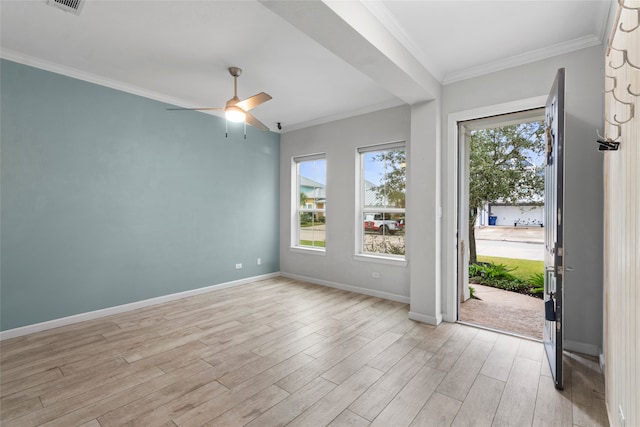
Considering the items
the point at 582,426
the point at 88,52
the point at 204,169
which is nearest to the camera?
the point at 582,426

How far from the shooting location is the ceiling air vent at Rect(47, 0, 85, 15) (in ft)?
7.35

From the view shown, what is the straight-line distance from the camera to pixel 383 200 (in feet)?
14.8

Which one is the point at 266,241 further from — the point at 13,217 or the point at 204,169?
the point at 13,217

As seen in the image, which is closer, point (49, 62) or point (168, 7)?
point (168, 7)

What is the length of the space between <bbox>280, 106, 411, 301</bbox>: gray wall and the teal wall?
3.03ft

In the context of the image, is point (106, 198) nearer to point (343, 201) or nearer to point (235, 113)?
point (235, 113)

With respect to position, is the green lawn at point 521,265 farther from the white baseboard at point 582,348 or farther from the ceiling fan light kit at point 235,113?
the ceiling fan light kit at point 235,113

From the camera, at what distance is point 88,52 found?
2959mm

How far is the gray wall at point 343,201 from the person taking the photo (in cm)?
424

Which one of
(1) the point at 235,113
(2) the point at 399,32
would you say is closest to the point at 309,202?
(1) the point at 235,113

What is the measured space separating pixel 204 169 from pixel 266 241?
1.72 meters

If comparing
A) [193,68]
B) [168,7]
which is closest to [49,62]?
[193,68]

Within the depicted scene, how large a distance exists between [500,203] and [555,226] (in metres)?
3.62

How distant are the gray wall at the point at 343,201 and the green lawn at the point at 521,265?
2769 mm
